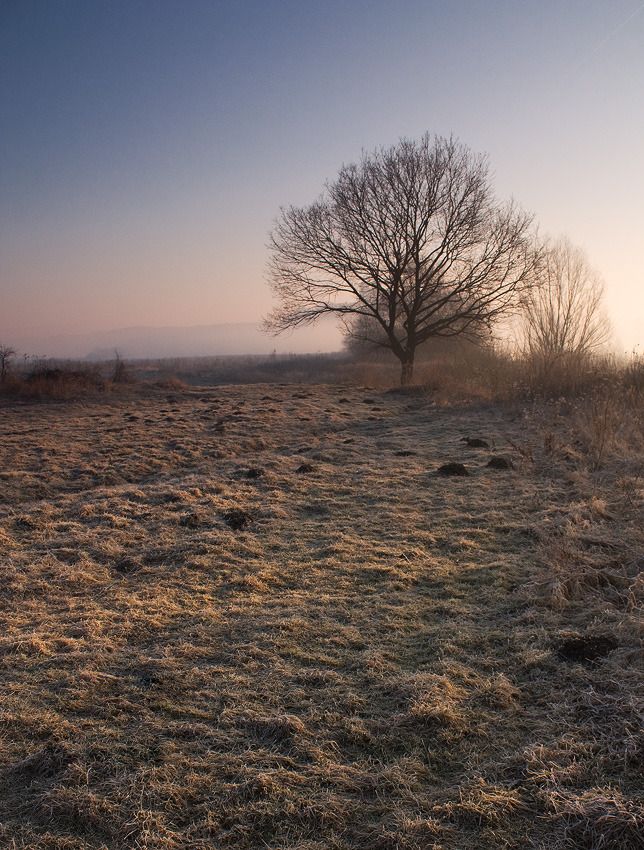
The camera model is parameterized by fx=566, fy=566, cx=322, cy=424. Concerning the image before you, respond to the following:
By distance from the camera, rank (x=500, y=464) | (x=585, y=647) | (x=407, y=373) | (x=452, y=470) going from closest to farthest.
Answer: (x=585, y=647) → (x=452, y=470) → (x=500, y=464) → (x=407, y=373)

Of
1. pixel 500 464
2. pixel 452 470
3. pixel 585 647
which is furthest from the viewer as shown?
pixel 500 464

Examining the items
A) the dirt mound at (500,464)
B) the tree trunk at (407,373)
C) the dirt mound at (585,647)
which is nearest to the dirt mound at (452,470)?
the dirt mound at (500,464)

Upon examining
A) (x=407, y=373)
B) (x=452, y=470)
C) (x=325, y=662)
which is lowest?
(x=325, y=662)

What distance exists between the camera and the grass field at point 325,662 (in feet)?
7.23

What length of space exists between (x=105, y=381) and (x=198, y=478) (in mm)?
13745

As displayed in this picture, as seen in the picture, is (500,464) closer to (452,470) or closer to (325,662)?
(452,470)

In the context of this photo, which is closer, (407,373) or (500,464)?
(500,464)

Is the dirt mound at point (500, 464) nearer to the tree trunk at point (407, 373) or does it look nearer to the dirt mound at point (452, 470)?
the dirt mound at point (452, 470)

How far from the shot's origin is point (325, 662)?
11.1 feet

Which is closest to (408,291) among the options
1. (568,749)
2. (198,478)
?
(198,478)

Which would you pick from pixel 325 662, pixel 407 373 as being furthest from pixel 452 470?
pixel 407 373

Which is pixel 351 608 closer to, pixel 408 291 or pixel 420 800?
pixel 420 800

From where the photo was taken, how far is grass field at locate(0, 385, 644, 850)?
220 cm

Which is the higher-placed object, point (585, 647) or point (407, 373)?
point (407, 373)
